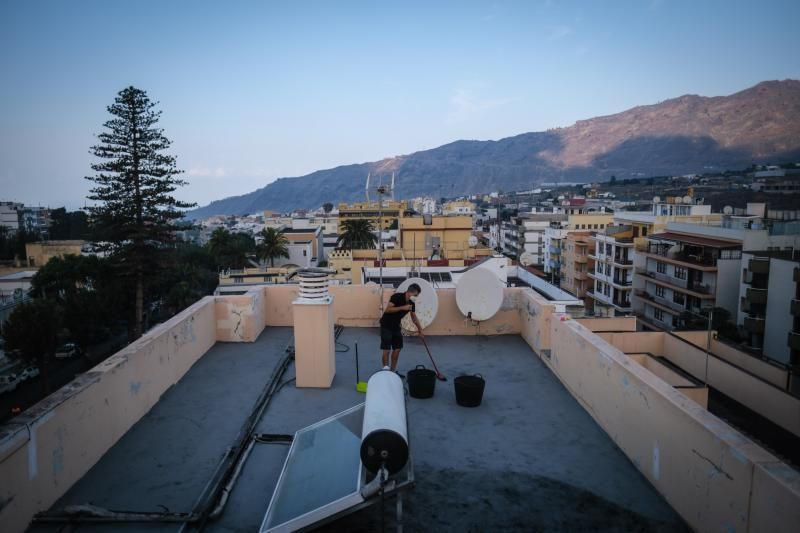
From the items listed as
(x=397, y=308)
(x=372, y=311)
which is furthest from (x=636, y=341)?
(x=397, y=308)

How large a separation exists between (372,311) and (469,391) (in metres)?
3.60

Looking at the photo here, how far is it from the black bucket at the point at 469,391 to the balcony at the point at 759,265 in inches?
1159

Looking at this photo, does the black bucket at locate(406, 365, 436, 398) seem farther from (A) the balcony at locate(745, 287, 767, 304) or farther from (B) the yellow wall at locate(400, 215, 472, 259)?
(B) the yellow wall at locate(400, 215, 472, 259)

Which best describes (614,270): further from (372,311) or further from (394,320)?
(394,320)

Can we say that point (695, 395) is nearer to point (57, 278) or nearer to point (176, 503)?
point (176, 503)

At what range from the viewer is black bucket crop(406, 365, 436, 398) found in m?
6.04

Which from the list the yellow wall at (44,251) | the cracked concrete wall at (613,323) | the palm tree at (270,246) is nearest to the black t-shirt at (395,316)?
the cracked concrete wall at (613,323)

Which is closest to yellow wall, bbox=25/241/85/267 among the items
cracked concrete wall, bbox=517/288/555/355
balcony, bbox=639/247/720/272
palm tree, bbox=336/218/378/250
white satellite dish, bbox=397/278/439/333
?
palm tree, bbox=336/218/378/250

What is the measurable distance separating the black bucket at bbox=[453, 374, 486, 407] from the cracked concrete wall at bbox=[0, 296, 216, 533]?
11.5 ft

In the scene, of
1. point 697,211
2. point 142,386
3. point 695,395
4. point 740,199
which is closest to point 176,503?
point 142,386

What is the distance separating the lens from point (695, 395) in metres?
8.31

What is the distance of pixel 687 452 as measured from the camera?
3576mm

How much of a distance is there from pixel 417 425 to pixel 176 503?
2.41 metres

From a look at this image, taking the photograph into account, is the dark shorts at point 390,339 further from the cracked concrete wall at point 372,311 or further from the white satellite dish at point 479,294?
the cracked concrete wall at point 372,311
